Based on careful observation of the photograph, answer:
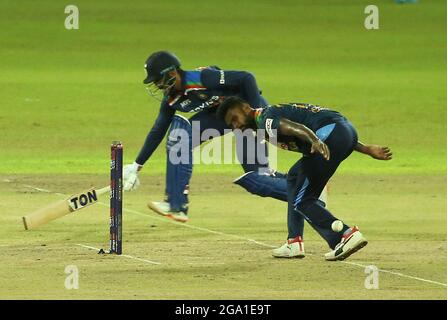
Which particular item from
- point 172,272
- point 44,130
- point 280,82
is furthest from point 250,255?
point 280,82

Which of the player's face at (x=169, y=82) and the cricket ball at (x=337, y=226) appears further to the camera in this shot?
the player's face at (x=169, y=82)

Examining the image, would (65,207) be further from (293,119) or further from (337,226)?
(337,226)

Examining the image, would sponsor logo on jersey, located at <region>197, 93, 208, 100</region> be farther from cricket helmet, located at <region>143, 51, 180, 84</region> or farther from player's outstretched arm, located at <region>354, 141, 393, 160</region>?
player's outstretched arm, located at <region>354, 141, 393, 160</region>

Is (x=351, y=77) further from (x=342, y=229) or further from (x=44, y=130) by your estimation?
(x=342, y=229)

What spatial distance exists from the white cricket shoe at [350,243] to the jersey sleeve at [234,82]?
200 cm

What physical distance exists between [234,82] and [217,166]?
8.59 metres

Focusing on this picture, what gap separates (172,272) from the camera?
42.9ft

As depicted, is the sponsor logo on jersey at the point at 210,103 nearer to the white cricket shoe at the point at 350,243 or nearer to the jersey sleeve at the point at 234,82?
the jersey sleeve at the point at 234,82

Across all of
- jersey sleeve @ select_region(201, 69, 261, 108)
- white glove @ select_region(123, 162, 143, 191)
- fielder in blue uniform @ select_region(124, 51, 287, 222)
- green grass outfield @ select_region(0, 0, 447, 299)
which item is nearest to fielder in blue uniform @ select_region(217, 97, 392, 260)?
green grass outfield @ select_region(0, 0, 447, 299)

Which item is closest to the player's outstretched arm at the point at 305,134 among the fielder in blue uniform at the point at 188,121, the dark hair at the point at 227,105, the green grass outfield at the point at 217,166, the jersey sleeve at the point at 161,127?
the dark hair at the point at 227,105

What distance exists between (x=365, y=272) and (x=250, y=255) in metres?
1.45

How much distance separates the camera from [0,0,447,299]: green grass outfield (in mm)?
12969

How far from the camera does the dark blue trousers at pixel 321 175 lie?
13023mm

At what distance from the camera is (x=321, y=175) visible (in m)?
13.1
